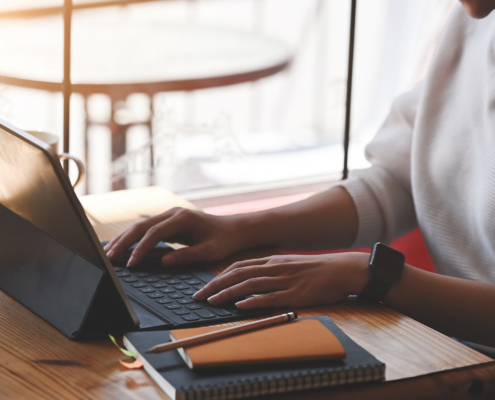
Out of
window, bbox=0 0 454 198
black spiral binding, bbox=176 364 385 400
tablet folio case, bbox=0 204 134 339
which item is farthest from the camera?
window, bbox=0 0 454 198

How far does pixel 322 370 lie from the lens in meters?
0.52

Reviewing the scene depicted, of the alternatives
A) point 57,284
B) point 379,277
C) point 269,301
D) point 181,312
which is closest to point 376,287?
point 379,277

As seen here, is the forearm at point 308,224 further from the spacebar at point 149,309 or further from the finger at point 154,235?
the spacebar at point 149,309

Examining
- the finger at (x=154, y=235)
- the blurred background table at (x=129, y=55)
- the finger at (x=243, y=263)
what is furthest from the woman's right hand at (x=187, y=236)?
the blurred background table at (x=129, y=55)

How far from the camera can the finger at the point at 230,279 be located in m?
0.69

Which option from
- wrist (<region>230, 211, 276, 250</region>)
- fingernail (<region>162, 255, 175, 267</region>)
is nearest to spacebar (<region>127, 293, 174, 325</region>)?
fingernail (<region>162, 255, 175, 267</region>)

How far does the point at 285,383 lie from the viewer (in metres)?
0.51

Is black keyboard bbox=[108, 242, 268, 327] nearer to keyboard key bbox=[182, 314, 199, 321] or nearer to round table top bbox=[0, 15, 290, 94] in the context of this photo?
keyboard key bbox=[182, 314, 199, 321]

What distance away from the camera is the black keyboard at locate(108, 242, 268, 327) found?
65cm

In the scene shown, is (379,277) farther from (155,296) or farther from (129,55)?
(129,55)

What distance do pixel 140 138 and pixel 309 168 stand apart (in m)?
0.82

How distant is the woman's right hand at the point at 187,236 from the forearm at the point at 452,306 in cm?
25

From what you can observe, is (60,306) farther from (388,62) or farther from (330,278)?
(388,62)

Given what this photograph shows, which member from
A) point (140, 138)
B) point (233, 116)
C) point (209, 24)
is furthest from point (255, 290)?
point (233, 116)
